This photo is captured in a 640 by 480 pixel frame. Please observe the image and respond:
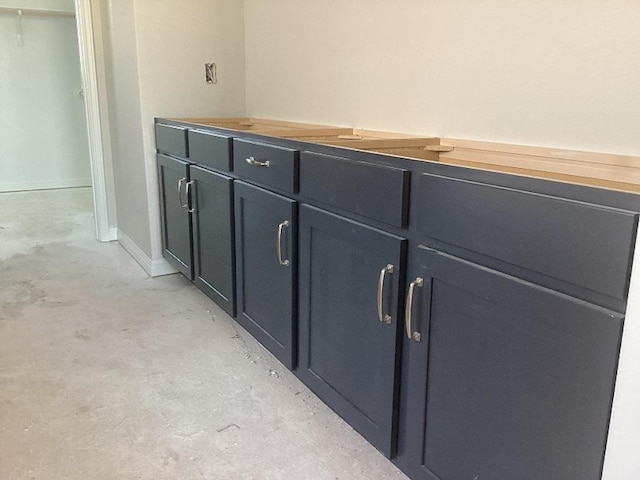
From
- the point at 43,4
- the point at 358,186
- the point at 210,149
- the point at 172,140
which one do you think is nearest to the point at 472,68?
the point at 358,186

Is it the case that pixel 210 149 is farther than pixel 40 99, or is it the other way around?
pixel 40 99

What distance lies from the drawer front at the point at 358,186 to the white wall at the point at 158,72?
1692 mm

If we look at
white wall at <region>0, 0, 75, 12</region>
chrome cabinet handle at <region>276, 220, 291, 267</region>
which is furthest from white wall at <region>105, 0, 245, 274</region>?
white wall at <region>0, 0, 75, 12</region>

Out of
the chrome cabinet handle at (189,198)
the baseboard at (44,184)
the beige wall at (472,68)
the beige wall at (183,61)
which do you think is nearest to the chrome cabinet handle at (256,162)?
the beige wall at (472,68)

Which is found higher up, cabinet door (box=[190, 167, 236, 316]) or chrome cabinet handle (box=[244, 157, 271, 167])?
chrome cabinet handle (box=[244, 157, 271, 167])

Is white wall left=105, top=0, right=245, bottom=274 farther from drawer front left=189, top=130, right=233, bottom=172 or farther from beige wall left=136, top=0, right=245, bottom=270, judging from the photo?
drawer front left=189, top=130, right=233, bottom=172

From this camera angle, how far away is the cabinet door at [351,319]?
1.48 meters

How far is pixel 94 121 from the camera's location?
386 cm

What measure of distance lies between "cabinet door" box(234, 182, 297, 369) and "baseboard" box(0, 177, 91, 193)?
15.2 feet

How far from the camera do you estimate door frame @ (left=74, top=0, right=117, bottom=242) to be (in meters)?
3.71

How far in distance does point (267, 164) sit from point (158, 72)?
58.2 inches

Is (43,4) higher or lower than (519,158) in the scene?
higher

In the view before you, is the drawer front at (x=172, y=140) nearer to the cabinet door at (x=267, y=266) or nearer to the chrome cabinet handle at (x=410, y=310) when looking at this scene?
the cabinet door at (x=267, y=266)

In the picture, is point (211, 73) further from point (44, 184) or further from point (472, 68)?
point (44, 184)
